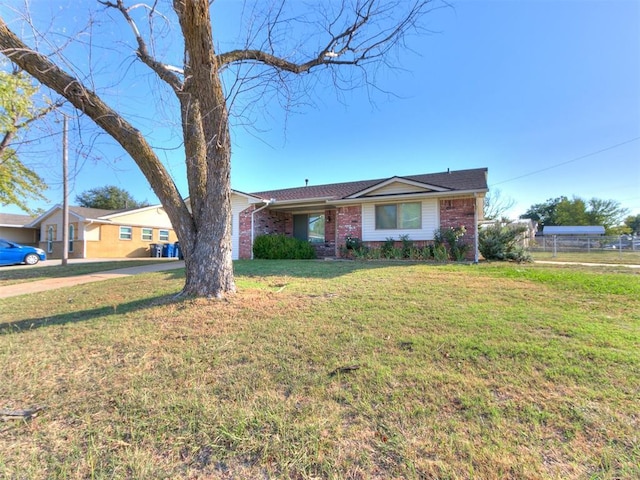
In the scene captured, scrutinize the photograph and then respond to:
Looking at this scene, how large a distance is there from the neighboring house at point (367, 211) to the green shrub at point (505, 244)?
2.19 ft

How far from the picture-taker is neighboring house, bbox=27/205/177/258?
19516 millimetres

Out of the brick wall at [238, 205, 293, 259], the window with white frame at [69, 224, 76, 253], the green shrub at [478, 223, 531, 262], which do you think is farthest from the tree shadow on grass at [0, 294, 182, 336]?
the window with white frame at [69, 224, 76, 253]

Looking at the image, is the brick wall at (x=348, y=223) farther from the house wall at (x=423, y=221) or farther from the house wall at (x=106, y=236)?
the house wall at (x=106, y=236)

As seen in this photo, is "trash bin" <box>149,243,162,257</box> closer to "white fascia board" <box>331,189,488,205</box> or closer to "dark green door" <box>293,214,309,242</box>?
"dark green door" <box>293,214,309,242</box>

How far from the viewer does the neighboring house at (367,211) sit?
11438 millimetres

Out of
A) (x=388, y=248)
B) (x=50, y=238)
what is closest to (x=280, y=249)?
(x=388, y=248)

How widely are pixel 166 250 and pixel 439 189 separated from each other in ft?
62.1

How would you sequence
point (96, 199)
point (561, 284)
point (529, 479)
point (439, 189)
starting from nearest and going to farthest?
point (529, 479) < point (561, 284) < point (439, 189) < point (96, 199)

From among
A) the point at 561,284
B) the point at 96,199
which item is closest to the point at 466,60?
the point at 561,284

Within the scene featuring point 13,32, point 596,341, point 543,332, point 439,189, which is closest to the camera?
point 596,341

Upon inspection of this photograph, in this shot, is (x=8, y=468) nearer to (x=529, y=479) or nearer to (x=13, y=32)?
(x=529, y=479)

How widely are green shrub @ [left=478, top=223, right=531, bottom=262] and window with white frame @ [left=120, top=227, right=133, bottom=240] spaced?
2292cm

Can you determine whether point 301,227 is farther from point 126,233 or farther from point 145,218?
point 126,233

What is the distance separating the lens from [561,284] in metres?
6.06
